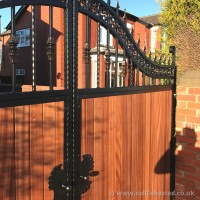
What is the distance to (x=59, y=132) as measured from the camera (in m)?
1.94

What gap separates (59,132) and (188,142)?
1.97 metres

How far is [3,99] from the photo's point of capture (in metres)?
1.56

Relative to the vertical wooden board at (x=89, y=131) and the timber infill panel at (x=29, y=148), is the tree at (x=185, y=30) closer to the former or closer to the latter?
the vertical wooden board at (x=89, y=131)

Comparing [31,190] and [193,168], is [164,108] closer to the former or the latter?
[193,168]

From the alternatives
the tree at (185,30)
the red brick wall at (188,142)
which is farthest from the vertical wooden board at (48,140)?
the tree at (185,30)

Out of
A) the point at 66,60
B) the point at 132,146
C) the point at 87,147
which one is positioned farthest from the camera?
the point at 132,146

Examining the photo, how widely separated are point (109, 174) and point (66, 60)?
3.70 feet

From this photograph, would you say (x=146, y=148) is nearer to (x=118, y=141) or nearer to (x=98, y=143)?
(x=118, y=141)

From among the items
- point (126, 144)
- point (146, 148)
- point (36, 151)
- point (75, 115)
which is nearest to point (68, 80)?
point (75, 115)

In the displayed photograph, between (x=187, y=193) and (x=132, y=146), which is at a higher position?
(x=132, y=146)

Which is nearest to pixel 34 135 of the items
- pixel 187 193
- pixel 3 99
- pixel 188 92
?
pixel 3 99

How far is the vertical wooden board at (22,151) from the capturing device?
65.6 inches

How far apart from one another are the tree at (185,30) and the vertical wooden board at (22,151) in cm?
366

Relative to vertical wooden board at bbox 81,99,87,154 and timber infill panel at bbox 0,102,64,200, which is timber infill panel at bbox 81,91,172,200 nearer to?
vertical wooden board at bbox 81,99,87,154
